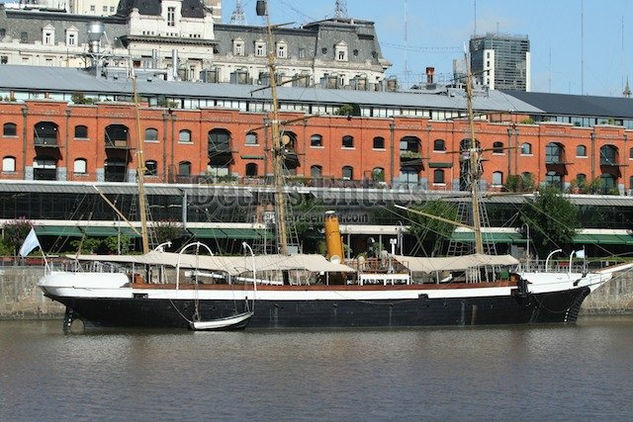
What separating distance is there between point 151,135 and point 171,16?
7782cm

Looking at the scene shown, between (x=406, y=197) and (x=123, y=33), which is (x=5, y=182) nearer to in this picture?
(x=406, y=197)

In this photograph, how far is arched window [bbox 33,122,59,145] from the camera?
119 m

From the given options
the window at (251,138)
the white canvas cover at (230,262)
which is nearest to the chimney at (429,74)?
the window at (251,138)

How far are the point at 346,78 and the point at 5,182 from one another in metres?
91.6

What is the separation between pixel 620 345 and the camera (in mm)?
83500

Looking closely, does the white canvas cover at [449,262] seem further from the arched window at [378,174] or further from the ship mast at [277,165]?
the arched window at [378,174]

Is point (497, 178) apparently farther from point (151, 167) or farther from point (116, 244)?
point (116, 244)

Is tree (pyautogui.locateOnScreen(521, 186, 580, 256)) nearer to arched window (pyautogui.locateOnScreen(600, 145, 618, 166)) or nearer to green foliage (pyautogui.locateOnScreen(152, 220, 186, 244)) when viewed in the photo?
arched window (pyautogui.locateOnScreen(600, 145, 618, 166))

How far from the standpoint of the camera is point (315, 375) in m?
69.8

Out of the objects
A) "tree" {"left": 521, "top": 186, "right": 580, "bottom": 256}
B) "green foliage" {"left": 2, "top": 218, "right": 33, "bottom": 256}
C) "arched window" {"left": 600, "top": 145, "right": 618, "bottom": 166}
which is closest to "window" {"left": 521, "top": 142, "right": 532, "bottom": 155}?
"arched window" {"left": 600, "top": 145, "right": 618, "bottom": 166}

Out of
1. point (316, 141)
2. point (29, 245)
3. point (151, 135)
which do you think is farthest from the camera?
point (316, 141)

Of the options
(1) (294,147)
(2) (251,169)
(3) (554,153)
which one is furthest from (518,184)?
(2) (251,169)

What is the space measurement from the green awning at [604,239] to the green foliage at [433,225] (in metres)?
10.7

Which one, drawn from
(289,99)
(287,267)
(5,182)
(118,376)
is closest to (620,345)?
(287,267)
